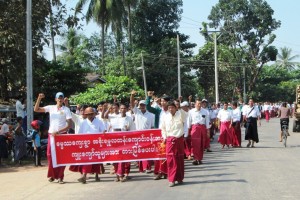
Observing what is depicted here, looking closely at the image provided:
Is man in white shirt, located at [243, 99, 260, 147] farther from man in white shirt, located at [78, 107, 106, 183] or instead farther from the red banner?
man in white shirt, located at [78, 107, 106, 183]

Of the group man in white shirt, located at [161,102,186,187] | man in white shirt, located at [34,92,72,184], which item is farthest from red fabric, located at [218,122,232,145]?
man in white shirt, located at [34,92,72,184]

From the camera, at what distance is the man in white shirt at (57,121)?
37.2ft

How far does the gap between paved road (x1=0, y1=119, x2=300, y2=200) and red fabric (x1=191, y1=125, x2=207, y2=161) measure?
335 mm

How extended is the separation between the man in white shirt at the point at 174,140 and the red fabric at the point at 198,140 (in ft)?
11.4

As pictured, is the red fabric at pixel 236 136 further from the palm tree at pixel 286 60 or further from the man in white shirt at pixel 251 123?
the palm tree at pixel 286 60

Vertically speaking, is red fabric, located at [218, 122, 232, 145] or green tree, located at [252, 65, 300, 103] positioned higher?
green tree, located at [252, 65, 300, 103]

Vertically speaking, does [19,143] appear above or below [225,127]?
below

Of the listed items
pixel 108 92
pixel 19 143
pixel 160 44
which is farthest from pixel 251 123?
pixel 160 44

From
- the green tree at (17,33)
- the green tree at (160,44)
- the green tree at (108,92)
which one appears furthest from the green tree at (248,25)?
the green tree at (17,33)

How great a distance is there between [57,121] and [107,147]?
131cm

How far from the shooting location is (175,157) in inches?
416

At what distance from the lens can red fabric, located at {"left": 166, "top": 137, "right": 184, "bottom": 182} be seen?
10.4m

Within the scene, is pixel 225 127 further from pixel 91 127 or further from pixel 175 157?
pixel 175 157

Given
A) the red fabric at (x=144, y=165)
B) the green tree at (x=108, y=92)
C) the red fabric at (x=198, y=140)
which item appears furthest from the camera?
the green tree at (x=108, y=92)
